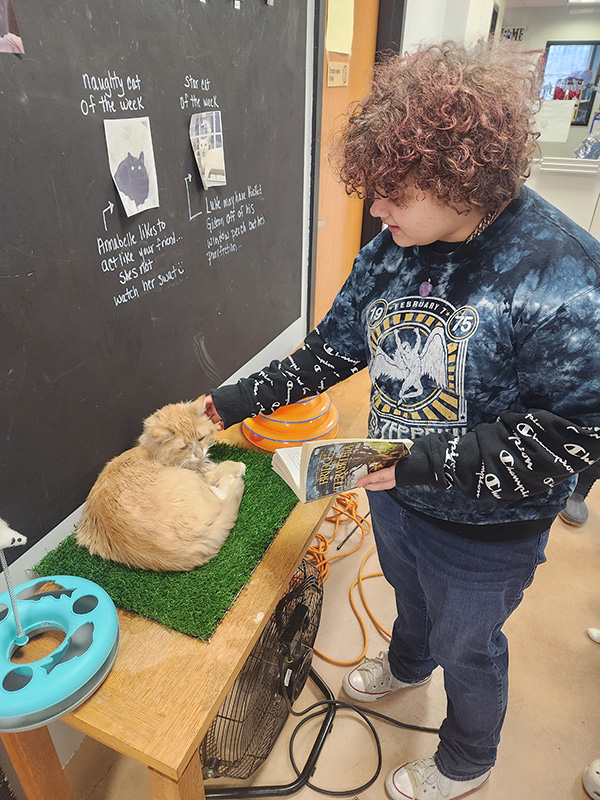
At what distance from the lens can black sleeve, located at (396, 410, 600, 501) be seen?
0.70 metres

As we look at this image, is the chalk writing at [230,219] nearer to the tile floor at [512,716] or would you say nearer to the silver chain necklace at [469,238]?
the silver chain necklace at [469,238]

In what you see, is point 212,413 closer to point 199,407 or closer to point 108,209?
point 199,407

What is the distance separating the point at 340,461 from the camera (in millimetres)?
825

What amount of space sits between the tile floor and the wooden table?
413 millimetres

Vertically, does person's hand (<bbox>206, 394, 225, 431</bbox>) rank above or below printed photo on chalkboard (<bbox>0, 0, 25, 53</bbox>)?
below

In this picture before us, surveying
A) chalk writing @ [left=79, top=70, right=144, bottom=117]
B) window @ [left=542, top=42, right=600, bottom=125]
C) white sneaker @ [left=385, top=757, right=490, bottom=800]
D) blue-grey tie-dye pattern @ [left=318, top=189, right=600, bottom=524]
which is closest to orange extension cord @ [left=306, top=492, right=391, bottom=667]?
white sneaker @ [left=385, top=757, right=490, bottom=800]

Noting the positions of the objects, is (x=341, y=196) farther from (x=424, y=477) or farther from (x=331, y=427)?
(x=424, y=477)

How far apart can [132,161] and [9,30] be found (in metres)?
0.27

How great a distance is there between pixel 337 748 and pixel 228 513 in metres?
0.78

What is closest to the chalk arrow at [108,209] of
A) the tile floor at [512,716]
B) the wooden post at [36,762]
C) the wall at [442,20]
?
the wooden post at [36,762]

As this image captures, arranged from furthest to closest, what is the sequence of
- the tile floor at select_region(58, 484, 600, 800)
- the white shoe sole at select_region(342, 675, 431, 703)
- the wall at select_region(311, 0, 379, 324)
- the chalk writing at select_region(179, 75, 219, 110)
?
the wall at select_region(311, 0, 379, 324)
the white shoe sole at select_region(342, 675, 431, 703)
the tile floor at select_region(58, 484, 600, 800)
the chalk writing at select_region(179, 75, 219, 110)

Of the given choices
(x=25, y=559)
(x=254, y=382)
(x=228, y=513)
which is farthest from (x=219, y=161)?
(x=25, y=559)

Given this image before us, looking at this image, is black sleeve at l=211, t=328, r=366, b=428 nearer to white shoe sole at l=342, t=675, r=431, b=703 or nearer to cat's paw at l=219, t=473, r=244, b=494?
cat's paw at l=219, t=473, r=244, b=494

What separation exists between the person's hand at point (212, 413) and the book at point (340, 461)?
0.31 metres
